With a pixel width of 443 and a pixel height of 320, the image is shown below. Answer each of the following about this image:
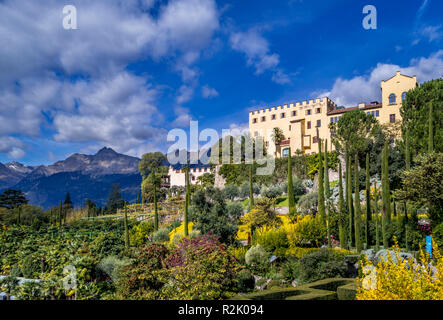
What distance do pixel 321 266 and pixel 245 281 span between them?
367cm

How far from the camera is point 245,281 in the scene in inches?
569

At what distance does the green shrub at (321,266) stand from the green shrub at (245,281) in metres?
2.46

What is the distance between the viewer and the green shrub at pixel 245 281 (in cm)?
1362

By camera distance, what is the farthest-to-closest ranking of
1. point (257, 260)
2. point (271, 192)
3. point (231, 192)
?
point (231, 192) < point (271, 192) < point (257, 260)

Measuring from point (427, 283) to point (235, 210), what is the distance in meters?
22.1

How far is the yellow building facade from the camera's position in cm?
3772

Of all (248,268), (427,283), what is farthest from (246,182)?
(427,283)

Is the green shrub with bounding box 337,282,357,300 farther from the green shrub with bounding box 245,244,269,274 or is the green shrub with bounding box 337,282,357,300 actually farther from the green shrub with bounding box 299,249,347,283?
the green shrub with bounding box 245,244,269,274

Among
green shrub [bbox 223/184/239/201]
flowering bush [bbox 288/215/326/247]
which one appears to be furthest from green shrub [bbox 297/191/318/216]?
green shrub [bbox 223/184/239/201]

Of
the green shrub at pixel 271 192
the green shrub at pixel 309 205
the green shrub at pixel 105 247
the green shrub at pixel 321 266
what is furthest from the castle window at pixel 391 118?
the green shrub at pixel 105 247

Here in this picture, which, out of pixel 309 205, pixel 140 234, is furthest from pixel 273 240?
pixel 140 234

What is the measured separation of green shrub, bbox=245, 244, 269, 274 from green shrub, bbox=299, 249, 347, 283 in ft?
8.26

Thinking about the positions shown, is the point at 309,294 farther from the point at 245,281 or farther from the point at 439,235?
the point at 439,235

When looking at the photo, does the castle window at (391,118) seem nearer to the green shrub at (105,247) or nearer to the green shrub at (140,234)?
the green shrub at (140,234)
